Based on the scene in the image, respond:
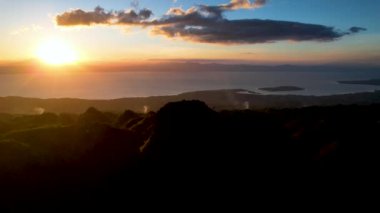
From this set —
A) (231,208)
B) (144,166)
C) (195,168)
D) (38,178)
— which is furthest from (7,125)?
(231,208)

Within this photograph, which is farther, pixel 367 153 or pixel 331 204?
pixel 367 153

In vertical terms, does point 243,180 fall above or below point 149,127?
below

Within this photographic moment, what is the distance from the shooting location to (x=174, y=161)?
104 feet

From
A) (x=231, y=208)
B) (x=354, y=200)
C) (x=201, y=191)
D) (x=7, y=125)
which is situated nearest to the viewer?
(x=354, y=200)

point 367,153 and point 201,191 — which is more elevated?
point 367,153

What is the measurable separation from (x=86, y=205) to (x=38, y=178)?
18.4ft

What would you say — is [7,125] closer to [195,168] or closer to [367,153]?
[195,168]

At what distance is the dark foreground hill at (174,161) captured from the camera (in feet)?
95.3

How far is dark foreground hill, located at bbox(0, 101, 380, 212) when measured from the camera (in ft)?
95.3

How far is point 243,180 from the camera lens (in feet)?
98.0

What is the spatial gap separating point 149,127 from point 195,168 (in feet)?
51.4

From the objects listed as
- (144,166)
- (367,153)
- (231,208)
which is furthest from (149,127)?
(367,153)

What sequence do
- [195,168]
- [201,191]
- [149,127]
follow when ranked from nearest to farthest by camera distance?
[201,191] < [195,168] < [149,127]

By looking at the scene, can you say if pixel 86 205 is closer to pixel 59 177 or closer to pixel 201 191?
pixel 59 177
